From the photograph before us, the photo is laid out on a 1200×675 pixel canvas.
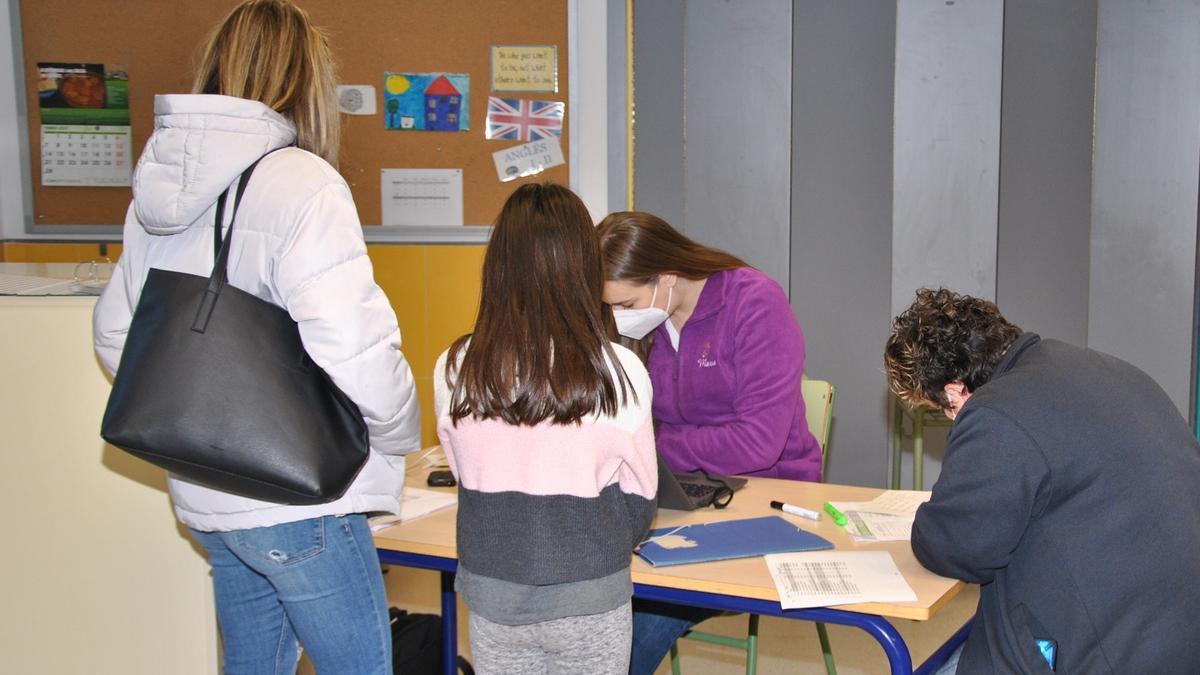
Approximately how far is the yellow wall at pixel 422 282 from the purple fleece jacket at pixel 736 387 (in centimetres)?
123

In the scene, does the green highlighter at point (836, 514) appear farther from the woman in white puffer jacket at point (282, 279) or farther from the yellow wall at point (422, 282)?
the yellow wall at point (422, 282)

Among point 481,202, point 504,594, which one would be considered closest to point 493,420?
point 504,594

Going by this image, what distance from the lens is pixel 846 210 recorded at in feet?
11.5

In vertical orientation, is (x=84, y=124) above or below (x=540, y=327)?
above

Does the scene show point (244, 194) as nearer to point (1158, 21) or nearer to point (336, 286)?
point (336, 286)

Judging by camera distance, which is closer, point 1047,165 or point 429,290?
point 1047,165

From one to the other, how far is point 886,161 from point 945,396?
1.88m

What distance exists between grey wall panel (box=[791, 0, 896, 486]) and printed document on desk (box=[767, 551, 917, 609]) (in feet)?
5.92

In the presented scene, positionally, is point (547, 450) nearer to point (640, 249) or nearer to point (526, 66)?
point (640, 249)

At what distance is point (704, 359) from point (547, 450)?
102cm

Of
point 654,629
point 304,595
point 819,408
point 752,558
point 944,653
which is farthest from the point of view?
point 819,408

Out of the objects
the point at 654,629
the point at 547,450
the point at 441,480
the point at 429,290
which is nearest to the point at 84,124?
the point at 429,290

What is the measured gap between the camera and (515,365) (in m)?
1.54

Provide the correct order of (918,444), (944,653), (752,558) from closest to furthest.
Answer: (752,558)
(944,653)
(918,444)
